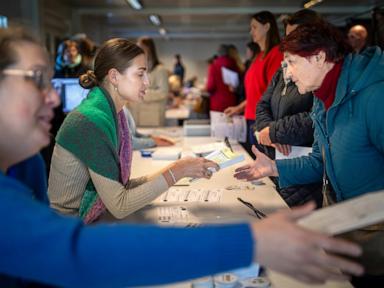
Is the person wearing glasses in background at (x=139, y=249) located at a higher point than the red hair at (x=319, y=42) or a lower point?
lower

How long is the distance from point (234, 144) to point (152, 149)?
2.42 ft

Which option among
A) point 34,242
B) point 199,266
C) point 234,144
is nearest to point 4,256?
point 34,242

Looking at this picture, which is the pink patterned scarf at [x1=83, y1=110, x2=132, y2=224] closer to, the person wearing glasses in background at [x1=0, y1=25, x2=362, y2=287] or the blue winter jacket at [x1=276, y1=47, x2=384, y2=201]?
the blue winter jacket at [x1=276, y1=47, x2=384, y2=201]

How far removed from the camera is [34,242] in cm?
71

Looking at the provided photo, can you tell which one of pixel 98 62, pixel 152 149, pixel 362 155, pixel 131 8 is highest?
pixel 131 8

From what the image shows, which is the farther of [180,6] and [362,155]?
[180,6]

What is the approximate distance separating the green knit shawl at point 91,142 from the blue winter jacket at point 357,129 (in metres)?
0.86

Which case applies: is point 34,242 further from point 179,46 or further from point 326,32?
point 179,46

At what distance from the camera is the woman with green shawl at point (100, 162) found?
5.54ft

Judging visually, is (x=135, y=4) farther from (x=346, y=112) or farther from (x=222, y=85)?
(x=346, y=112)

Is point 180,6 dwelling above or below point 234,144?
above

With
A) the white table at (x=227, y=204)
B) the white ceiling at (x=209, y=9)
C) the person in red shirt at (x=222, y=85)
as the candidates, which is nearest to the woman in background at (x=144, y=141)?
the white table at (x=227, y=204)

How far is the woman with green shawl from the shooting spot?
1.69 m

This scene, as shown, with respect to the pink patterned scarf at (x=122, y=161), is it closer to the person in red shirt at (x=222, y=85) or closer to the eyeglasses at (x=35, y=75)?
the eyeglasses at (x=35, y=75)
